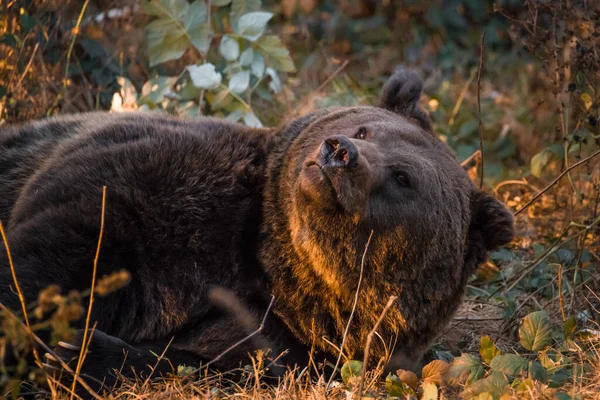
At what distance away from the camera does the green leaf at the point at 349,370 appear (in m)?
3.33

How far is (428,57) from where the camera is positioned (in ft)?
30.1

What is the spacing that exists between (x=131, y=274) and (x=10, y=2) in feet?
8.65

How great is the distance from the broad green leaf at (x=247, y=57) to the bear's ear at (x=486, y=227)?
2.40 metres

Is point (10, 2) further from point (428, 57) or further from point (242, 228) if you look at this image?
point (428, 57)

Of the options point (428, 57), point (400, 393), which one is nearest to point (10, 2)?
point (400, 393)

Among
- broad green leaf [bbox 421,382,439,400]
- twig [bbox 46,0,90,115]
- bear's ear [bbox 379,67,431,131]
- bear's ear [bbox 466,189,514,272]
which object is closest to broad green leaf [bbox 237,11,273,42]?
twig [bbox 46,0,90,115]


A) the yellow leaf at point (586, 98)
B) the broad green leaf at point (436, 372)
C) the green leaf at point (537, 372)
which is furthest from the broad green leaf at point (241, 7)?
the green leaf at point (537, 372)

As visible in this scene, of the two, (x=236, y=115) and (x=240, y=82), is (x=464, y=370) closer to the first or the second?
(x=236, y=115)

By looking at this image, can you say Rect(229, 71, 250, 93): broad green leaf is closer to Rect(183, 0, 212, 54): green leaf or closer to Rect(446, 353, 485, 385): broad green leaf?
Rect(183, 0, 212, 54): green leaf

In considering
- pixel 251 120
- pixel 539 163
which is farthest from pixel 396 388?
pixel 251 120

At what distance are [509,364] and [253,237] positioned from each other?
4.16ft

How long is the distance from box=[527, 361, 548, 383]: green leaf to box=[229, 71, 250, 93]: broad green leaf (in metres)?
3.18

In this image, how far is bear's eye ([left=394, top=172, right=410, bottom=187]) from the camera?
11.7ft

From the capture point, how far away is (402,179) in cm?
358
